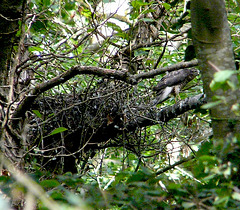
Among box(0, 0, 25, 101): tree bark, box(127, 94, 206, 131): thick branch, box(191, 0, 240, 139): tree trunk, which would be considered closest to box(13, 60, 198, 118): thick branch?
box(0, 0, 25, 101): tree bark

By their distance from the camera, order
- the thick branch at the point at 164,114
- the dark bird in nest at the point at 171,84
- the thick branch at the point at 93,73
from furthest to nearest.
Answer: the dark bird in nest at the point at 171,84
the thick branch at the point at 164,114
the thick branch at the point at 93,73

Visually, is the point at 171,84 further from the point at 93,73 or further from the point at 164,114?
the point at 93,73

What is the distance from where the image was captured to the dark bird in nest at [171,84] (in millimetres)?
2920

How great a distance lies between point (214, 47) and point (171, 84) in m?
1.78

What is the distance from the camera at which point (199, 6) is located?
1.20 metres

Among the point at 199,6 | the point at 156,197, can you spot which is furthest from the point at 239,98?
the point at 156,197

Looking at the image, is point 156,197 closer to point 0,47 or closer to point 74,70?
point 74,70

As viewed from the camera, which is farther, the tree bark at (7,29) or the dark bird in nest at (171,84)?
the dark bird in nest at (171,84)

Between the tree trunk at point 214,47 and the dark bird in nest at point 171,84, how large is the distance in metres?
1.60

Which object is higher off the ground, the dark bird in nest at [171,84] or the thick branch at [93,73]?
the dark bird in nest at [171,84]

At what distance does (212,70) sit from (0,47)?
1.53 metres

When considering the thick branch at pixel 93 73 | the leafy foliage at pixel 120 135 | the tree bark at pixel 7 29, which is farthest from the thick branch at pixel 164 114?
the tree bark at pixel 7 29

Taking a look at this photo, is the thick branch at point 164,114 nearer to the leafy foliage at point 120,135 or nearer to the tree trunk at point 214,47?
the leafy foliage at point 120,135

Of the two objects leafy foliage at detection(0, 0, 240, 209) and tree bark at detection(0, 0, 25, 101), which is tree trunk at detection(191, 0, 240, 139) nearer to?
leafy foliage at detection(0, 0, 240, 209)
